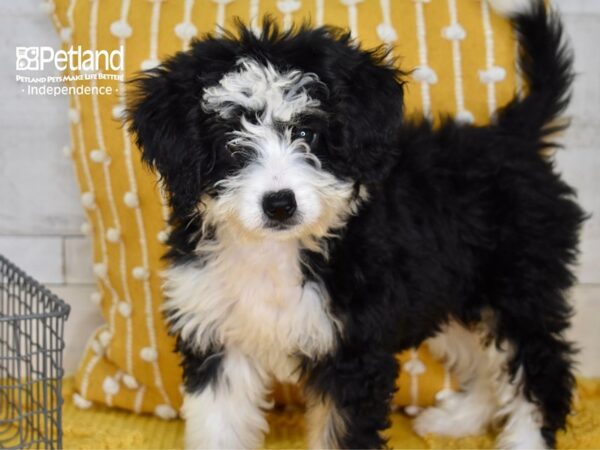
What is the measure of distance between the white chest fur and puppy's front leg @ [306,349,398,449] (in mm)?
73

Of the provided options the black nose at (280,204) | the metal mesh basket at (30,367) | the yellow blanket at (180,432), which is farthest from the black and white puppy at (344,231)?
the metal mesh basket at (30,367)

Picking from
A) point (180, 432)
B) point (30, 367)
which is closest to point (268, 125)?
point (30, 367)

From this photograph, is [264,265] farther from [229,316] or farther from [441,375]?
[441,375]

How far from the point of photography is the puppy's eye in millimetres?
2090

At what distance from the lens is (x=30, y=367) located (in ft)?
8.11

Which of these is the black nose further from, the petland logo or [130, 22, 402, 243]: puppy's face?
the petland logo

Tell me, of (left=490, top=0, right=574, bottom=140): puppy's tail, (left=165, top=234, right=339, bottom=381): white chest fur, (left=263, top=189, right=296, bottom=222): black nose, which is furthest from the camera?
(left=490, top=0, right=574, bottom=140): puppy's tail

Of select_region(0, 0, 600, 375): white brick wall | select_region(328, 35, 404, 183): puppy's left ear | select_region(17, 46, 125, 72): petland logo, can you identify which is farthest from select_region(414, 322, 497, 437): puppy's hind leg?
select_region(17, 46, 125, 72): petland logo

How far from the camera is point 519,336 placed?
260cm

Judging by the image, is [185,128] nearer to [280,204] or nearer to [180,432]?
[280,204]

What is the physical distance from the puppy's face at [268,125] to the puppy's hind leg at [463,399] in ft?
3.14

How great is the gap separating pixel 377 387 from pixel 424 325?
1.00ft

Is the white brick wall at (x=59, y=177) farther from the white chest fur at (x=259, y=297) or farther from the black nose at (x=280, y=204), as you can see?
the black nose at (x=280, y=204)

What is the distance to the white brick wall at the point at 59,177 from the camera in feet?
10.2
